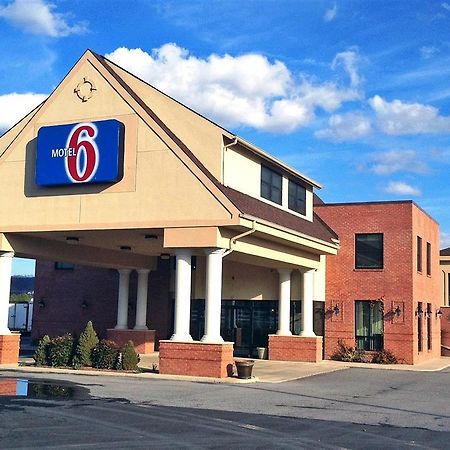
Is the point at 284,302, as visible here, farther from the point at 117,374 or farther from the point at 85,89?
the point at 85,89

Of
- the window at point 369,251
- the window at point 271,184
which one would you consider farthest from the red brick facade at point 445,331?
the window at point 271,184

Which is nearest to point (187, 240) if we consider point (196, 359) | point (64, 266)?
point (196, 359)

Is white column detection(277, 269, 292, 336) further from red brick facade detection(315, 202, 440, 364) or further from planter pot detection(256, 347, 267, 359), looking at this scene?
red brick facade detection(315, 202, 440, 364)

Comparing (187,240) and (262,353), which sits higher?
(187,240)

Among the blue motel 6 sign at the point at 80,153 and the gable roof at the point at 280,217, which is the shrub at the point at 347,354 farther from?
the blue motel 6 sign at the point at 80,153

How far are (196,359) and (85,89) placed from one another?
1079 centimetres

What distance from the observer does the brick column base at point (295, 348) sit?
3203 centimetres

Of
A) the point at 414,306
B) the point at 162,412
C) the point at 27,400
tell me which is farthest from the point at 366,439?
the point at 414,306

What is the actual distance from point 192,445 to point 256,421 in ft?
10.2

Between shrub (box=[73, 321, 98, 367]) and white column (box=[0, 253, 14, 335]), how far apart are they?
3038 mm

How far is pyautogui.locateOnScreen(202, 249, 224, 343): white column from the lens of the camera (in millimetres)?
23203

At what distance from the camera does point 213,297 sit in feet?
76.5

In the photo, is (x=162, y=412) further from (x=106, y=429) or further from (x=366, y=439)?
(x=366, y=439)

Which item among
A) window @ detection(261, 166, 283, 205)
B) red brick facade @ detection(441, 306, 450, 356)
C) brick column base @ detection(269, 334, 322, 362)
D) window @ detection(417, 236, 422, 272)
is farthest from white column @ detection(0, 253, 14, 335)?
red brick facade @ detection(441, 306, 450, 356)
